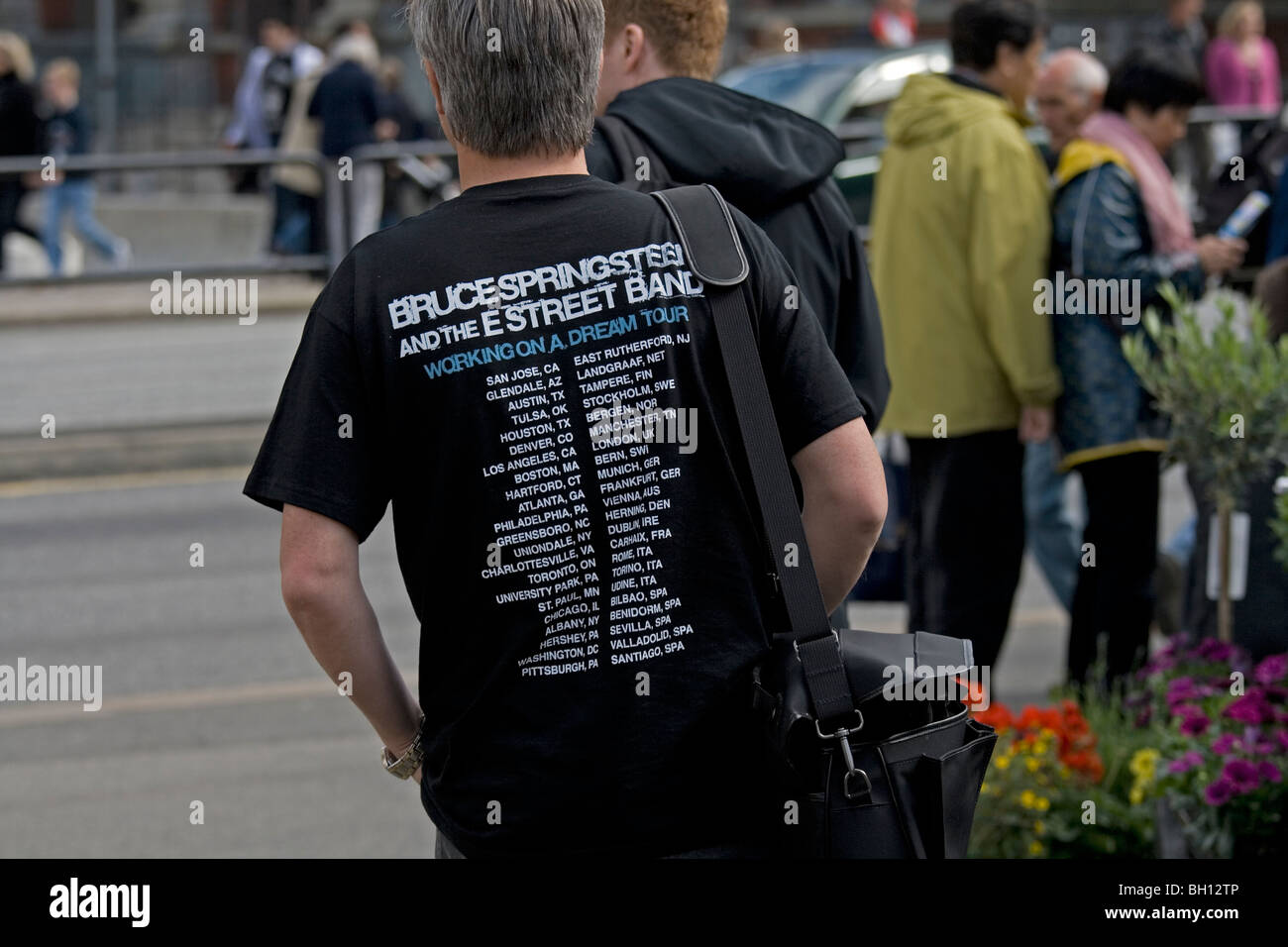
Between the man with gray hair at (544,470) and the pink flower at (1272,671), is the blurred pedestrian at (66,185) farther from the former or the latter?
the man with gray hair at (544,470)

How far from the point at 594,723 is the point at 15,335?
468 inches

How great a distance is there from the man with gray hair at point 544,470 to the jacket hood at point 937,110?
319cm

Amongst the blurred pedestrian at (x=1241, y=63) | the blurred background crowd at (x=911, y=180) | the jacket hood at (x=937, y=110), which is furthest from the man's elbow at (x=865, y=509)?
the blurred pedestrian at (x=1241, y=63)

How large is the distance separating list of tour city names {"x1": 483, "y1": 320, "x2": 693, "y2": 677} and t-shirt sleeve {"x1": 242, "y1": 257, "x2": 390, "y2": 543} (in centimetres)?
16

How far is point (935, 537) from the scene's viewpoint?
5.24 meters

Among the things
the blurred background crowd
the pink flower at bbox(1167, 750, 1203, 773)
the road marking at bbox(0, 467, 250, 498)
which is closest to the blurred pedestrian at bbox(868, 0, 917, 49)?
the blurred background crowd

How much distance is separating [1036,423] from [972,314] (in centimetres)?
38

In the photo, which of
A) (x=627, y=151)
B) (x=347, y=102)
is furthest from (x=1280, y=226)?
(x=347, y=102)

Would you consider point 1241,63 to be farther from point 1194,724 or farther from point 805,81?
point 1194,724

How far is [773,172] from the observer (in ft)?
10.00

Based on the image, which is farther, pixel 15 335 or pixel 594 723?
pixel 15 335
